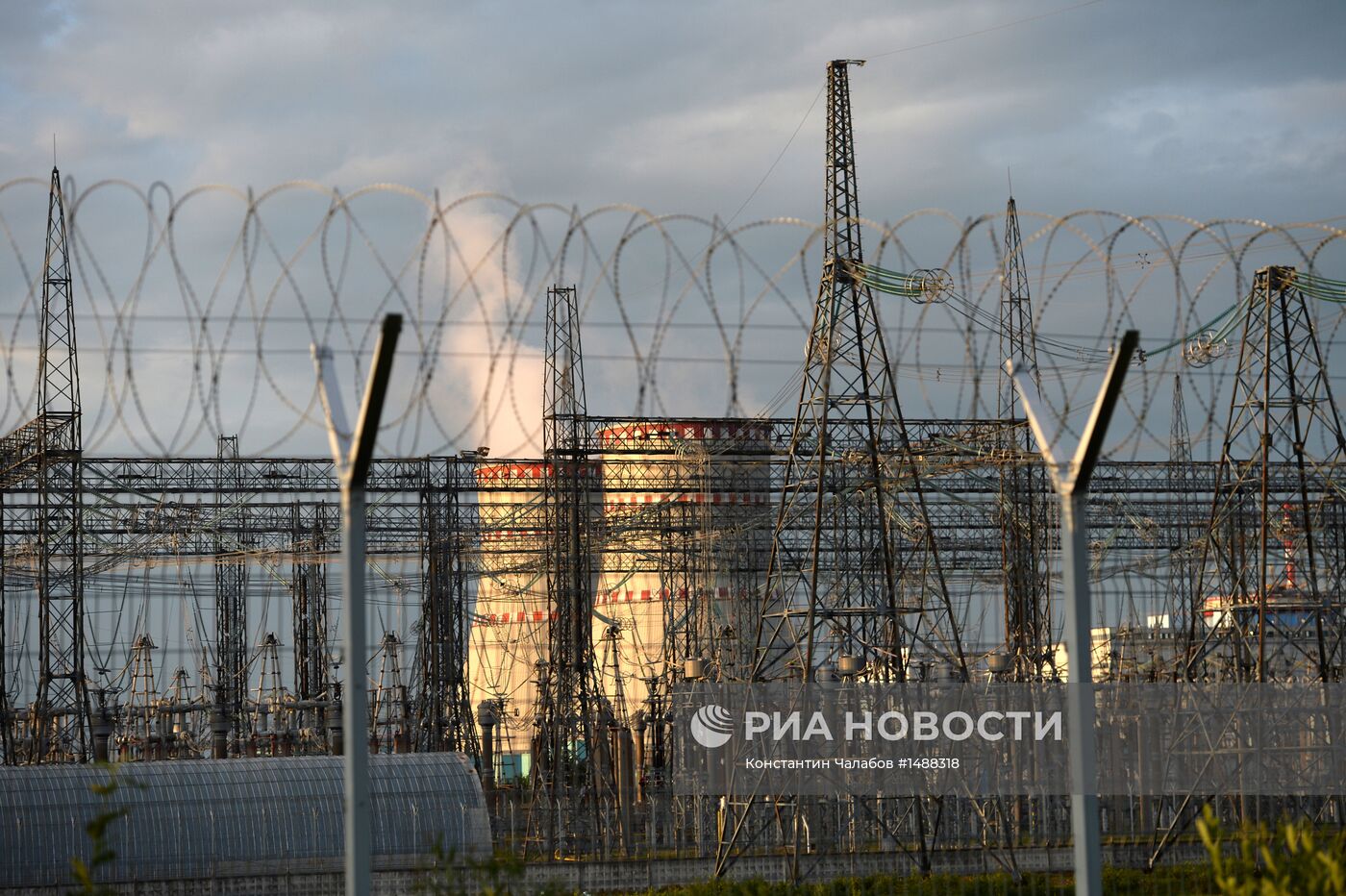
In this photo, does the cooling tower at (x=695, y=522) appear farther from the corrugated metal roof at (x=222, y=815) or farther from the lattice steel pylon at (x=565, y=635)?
the corrugated metal roof at (x=222, y=815)

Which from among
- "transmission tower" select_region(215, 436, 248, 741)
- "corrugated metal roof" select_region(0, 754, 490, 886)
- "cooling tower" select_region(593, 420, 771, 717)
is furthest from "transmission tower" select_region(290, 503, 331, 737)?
"corrugated metal roof" select_region(0, 754, 490, 886)

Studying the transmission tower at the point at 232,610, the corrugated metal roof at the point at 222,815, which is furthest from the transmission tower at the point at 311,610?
the corrugated metal roof at the point at 222,815

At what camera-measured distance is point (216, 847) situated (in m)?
26.9

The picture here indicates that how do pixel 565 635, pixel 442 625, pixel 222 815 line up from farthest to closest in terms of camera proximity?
1. pixel 442 625
2. pixel 565 635
3. pixel 222 815

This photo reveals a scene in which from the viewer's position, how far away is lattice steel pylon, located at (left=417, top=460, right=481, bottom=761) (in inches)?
1706

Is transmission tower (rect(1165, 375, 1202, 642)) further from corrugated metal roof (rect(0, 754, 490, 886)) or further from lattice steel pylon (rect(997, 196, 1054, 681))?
corrugated metal roof (rect(0, 754, 490, 886))

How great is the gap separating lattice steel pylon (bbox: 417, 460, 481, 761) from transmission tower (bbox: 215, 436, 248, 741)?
5101mm

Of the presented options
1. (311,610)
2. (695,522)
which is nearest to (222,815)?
(695,522)

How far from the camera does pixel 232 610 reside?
2248 inches

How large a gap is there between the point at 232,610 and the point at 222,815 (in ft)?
102

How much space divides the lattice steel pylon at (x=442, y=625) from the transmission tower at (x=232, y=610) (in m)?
5.10

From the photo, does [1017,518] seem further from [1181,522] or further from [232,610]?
[232,610]

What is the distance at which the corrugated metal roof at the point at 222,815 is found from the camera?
85.5 feet

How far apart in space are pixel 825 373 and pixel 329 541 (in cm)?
2804
